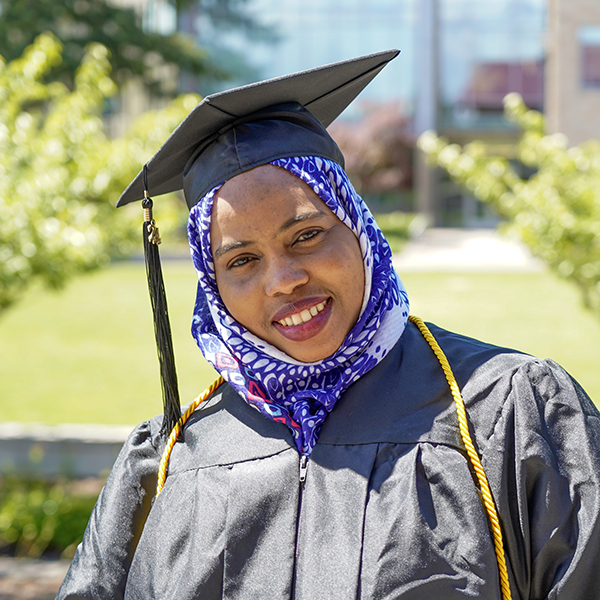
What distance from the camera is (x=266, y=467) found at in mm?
1507

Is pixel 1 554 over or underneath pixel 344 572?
underneath

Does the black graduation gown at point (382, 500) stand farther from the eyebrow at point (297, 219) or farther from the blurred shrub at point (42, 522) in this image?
the blurred shrub at point (42, 522)

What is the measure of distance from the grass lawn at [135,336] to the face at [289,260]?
12.0 feet

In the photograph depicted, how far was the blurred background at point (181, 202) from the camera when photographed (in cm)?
441

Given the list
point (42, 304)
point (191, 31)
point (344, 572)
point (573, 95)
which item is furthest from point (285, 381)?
point (191, 31)

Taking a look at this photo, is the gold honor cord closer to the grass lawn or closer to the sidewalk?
the grass lawn

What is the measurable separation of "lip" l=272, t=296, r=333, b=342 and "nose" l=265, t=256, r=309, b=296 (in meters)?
0.03

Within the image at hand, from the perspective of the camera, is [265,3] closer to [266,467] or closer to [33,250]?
[33,250]

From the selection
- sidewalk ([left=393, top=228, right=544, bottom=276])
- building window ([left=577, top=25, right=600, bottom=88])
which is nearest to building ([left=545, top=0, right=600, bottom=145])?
building window ([left=577, top=25, right=600, bottom=88])

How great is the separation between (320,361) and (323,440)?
0.16 m

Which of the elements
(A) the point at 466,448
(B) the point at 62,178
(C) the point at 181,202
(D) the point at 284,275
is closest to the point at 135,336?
(B) the point at 62,178

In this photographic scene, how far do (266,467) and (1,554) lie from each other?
365 cm

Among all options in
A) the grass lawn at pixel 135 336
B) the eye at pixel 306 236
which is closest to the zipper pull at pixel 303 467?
the eye at pixel 306 236

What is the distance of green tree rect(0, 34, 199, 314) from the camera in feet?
13.4
